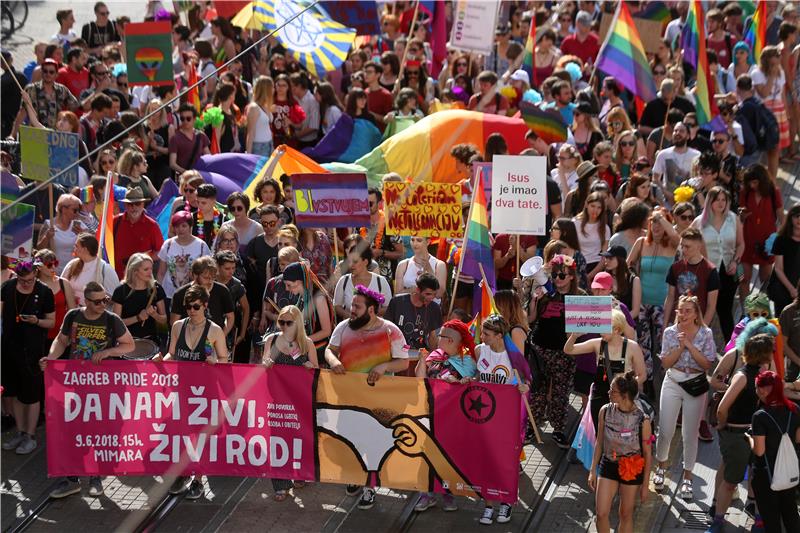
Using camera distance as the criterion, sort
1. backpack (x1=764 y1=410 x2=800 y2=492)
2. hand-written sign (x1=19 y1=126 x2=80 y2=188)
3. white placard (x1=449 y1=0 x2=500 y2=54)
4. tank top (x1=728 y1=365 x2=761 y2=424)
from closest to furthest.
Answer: backpack (x1=764 y1=410 x2=800 y2=492) < tank top (x1=728 y1=365 x2=761 y2=424) < hand-written sign (x1=19 y1=126 x2=80 y2=188) < white placard (x1=449 y1=0 x2=500 y2=54)

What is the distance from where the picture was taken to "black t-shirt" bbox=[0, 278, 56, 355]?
11.3 meters

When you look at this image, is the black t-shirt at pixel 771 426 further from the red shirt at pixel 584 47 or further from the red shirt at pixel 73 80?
the red shirt at pixel 584 47

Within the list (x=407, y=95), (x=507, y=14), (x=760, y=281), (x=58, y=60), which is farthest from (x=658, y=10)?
(x=58, y=60)

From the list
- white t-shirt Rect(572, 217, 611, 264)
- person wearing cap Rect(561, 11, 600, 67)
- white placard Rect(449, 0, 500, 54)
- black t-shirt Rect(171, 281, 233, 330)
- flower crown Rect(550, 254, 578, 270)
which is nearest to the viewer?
black t-shirt Rect(171, 281, 233, 330)

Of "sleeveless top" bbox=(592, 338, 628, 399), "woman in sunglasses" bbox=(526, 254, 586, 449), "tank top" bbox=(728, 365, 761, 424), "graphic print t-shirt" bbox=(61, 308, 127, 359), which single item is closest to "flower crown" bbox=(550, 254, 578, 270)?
"woman in sunglasses" bbox=(526, 254, 586, 449)

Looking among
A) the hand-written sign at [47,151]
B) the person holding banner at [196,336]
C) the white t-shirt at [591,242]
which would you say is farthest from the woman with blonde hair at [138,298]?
the white t-shirt at [591,242]

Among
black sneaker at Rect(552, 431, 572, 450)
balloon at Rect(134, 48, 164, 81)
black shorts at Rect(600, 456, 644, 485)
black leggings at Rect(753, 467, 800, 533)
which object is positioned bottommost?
black sneaker at Rect(552, 431, 572, 450)

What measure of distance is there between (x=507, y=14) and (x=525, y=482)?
45.3 ft

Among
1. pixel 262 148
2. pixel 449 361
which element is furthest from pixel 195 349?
pixel 262 148

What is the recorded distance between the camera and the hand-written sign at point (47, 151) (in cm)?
1319

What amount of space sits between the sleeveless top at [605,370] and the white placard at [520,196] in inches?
80.1

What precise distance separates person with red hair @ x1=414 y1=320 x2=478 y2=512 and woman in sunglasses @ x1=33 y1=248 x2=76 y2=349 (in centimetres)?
302

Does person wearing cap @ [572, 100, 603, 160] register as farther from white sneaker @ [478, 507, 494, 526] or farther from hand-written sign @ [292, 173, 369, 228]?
white sneaker @ [478, 507, 494, 526]

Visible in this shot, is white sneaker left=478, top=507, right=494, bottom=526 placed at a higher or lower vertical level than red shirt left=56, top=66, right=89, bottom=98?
lower
